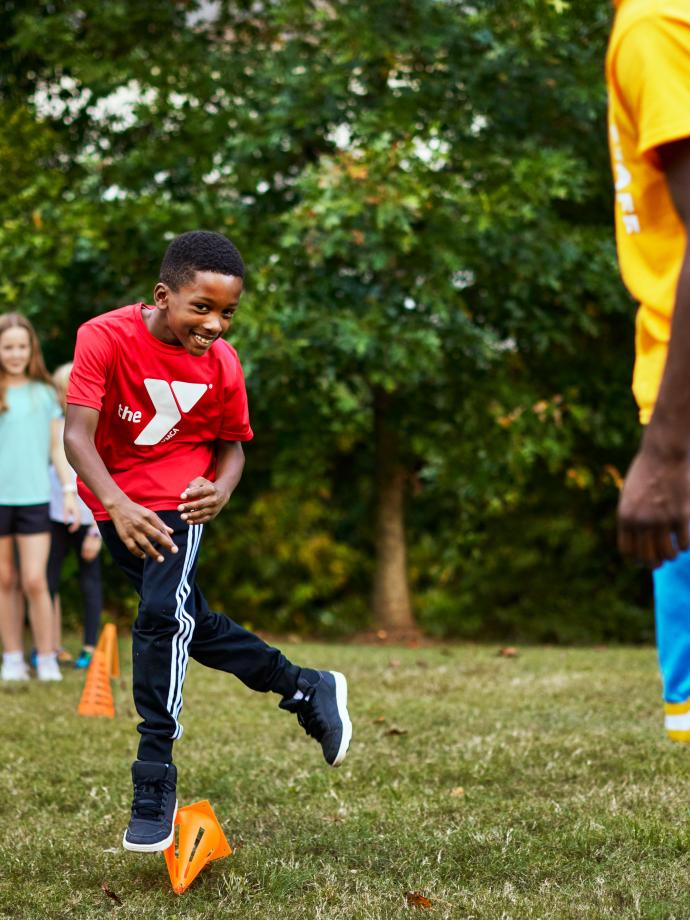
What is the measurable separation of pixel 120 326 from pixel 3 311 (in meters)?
7.25

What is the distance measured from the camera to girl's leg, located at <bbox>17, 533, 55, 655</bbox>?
7.25m

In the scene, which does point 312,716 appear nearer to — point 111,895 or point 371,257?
point 111,895

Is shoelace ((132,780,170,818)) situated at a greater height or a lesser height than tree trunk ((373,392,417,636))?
greater

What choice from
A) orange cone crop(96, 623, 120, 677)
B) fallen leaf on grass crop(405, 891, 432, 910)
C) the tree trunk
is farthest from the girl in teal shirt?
the tree trunk

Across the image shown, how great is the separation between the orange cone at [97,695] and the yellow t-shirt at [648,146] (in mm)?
4324

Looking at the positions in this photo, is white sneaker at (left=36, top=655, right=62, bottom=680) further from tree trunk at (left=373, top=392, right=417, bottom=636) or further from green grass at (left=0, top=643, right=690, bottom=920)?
tree trunk at (left=373, top=392, right=417, bottom=636)

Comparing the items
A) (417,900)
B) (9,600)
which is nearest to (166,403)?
(417,900)

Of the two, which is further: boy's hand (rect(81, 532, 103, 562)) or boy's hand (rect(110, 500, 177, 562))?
boy's hand (rect(81, 532, 103, 562))

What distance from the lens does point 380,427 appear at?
12125 mm

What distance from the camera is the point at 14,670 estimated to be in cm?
728

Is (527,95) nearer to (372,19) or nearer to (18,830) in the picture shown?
(372,19)

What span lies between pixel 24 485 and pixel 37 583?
0.61 m

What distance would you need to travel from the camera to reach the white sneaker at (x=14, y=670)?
7.25 metres

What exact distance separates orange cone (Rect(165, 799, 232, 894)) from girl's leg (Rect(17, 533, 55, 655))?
12.9ft
